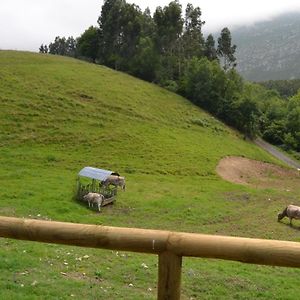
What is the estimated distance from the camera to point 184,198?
3284 centimetres

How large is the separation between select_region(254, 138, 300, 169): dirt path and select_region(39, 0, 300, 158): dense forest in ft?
6.48

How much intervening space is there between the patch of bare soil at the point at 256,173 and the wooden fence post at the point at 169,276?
3979cm

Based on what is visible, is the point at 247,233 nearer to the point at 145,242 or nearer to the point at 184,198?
the point at 184,198

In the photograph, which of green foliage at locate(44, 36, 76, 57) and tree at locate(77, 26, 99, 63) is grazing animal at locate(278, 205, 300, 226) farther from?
green foliage at locate(44, 36, 76, 57)

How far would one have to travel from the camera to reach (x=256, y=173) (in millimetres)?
48688

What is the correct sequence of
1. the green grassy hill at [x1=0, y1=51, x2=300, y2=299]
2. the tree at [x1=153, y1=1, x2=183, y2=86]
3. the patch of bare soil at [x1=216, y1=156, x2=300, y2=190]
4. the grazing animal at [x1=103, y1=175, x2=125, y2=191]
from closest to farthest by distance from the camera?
the green grassy hill at [x1=0, y1=51, x2=300, y2=299], the grazing animal at [x1=103, y1=175, x2=125, y2=191], the patch of bare soil at [x1=216, y1=156, x2=300, y2=190], the tree at [x1=153, y1=1, x2=183, y2=86]

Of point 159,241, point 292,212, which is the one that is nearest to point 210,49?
point 292,212

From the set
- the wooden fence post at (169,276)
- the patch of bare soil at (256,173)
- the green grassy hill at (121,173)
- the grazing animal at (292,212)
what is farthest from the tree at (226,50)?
the wooden fence post at (169,276)

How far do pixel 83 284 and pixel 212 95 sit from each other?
63.2 m

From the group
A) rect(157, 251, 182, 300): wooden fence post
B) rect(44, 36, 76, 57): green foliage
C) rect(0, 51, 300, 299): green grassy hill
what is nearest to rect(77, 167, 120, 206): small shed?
rect(0, 51, 300, 299): green grassy hill

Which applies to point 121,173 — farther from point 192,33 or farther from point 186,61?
point 192,33

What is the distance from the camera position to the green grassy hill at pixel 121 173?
13.6 m

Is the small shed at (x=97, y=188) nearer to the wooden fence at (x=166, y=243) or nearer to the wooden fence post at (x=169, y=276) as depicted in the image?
the wooden fence at (x=166, y=243)

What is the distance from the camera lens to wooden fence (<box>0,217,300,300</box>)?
11.6ft
